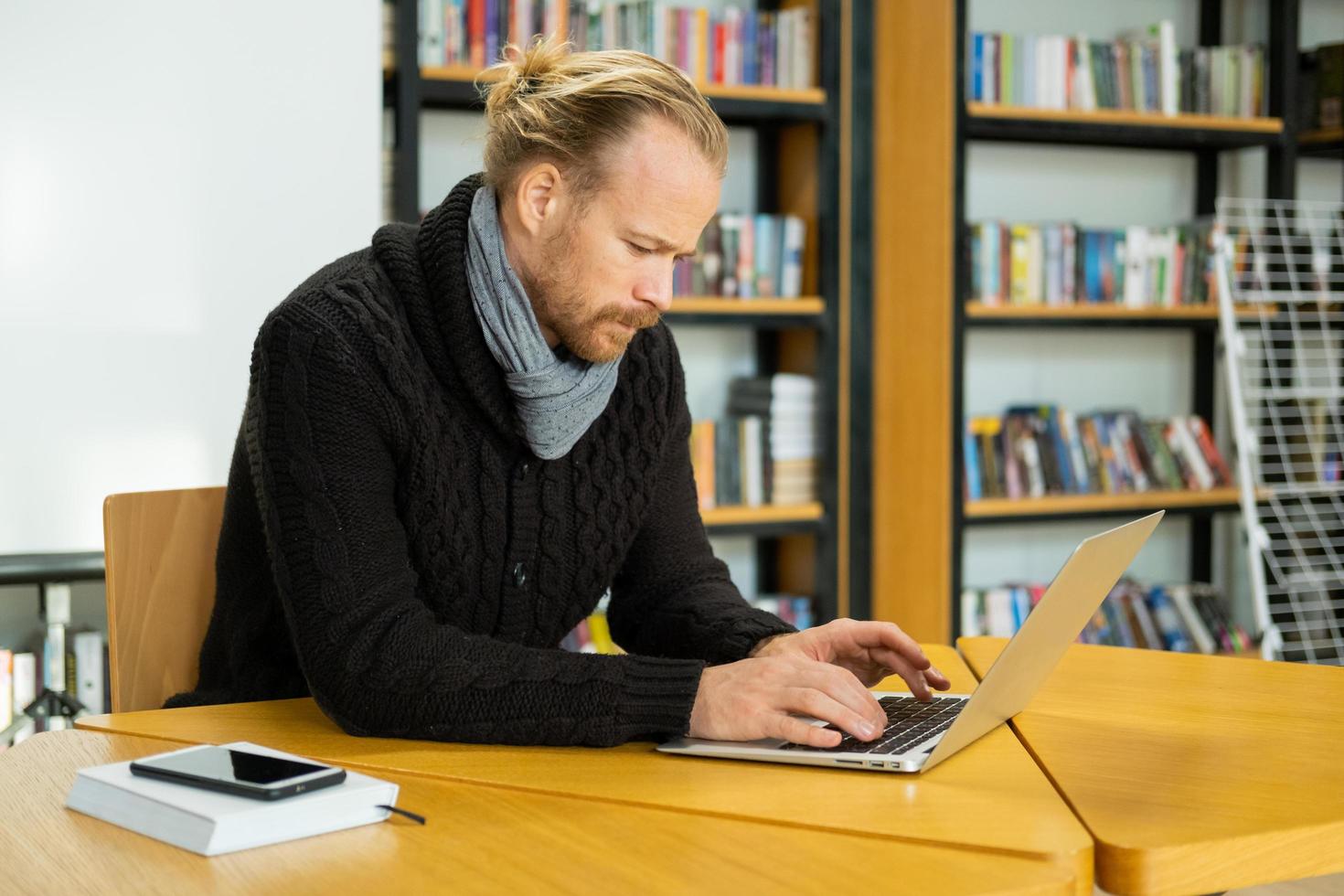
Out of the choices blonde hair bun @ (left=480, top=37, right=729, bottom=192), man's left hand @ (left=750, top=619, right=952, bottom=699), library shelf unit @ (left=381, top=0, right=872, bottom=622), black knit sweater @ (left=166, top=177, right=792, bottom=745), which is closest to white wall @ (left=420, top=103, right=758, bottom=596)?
library shelf unit @ (left=381, top=0, right=872, bottom=622)

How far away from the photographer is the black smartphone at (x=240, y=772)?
100cm

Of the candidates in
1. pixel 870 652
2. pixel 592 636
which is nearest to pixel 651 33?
pixel 592 636

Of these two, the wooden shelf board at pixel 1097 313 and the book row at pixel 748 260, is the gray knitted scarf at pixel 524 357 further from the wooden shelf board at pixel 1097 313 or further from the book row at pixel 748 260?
the wooden shelf board at pixel 1097 313

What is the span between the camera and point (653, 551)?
1.69 metres

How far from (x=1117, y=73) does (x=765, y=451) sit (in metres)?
1.36

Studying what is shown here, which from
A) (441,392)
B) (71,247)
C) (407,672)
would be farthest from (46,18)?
(407,672)

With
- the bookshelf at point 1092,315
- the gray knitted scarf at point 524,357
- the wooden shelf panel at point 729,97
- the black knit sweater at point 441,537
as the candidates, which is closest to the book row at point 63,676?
the black knit sweater at point 441,537

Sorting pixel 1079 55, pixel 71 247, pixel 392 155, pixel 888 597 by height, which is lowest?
pixel 888 597

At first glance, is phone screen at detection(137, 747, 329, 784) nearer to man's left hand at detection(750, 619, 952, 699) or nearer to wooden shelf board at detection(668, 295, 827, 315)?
man's left hand at detection(750, 619, 952, 699)

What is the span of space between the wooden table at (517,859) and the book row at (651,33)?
2295mm

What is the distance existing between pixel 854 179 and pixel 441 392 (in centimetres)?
215

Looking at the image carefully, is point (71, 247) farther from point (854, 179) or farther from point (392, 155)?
point (854, 179)

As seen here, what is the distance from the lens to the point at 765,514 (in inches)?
134

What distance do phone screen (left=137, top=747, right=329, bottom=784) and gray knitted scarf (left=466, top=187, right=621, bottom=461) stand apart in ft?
1.71
